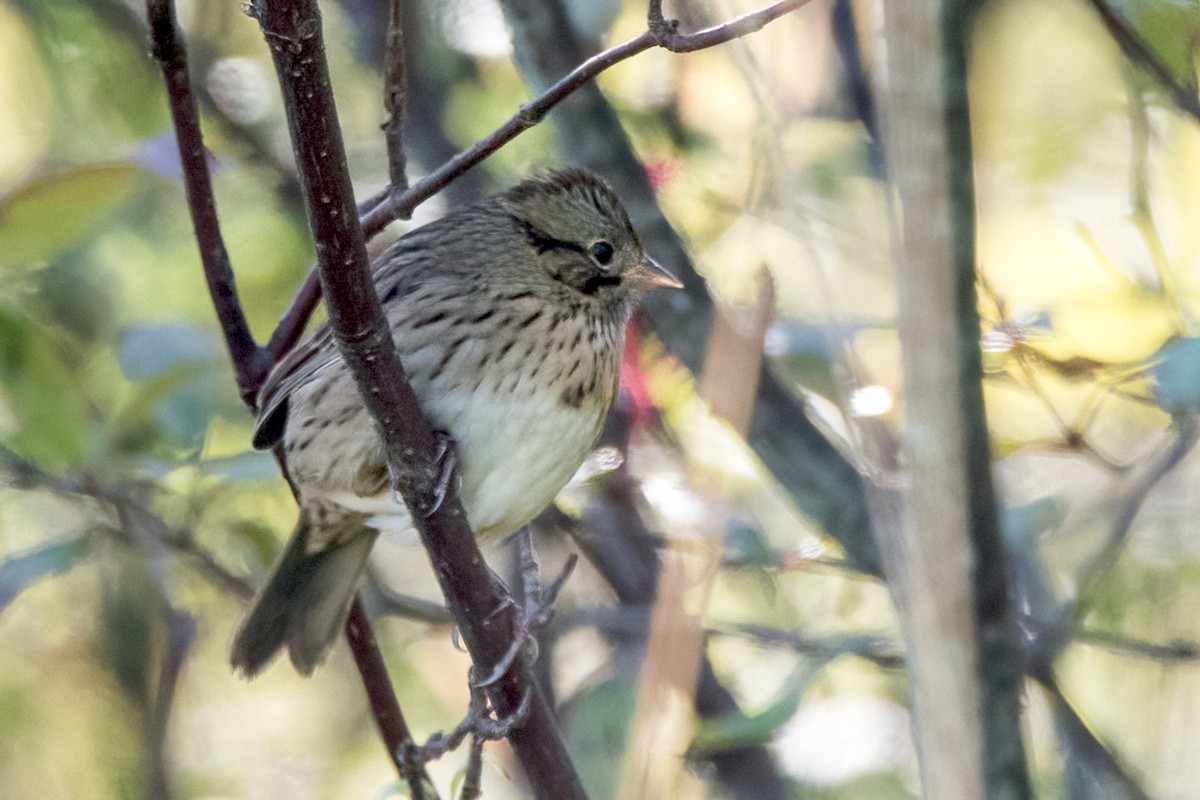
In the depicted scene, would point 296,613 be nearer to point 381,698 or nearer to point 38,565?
point 38,565

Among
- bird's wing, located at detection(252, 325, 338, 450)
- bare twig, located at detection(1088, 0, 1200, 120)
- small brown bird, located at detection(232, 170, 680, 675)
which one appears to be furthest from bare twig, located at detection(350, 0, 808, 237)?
bare twig, located at detection(1088, 0, 1200, 120)

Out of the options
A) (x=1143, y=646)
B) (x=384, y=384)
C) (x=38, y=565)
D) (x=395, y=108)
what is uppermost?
(x=395, y=108)

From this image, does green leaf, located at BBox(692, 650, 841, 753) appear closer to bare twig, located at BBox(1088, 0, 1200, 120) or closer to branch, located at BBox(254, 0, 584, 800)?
branch, located at BBox(254, 0, 584, 800)

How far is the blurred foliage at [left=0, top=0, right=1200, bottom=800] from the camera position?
8.45 feet

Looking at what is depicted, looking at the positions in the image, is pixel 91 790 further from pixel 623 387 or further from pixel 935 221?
pixel 935 221

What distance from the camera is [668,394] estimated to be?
3.52 meters

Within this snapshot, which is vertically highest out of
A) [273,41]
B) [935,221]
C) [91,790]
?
[273,41]

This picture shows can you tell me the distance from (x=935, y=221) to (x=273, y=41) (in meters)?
0.76

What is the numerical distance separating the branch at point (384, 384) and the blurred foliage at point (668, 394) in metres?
0.33

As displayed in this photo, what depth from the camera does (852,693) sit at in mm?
3750

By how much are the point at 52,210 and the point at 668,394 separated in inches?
60.2

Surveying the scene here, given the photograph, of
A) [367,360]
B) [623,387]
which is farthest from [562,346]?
[367,360]

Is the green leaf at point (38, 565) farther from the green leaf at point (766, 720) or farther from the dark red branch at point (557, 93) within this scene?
the green leaf at point (766, 720)

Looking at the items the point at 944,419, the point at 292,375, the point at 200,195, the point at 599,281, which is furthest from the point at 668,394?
the point at 944,419
